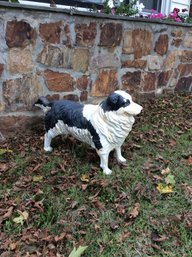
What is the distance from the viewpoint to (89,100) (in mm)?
4277

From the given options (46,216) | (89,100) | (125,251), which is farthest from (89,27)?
(125,251)

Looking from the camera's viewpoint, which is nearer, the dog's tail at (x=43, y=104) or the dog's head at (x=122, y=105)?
the dog's head at (x=122, y=105)

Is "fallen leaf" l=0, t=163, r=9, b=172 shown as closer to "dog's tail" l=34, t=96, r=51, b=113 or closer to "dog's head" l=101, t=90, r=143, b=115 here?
"dog's tail" l=34, t=96, r=51, b=113

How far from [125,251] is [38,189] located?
2.97 feet

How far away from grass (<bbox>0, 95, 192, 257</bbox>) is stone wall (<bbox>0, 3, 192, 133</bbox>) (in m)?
0.54

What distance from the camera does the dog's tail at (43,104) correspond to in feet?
11.7

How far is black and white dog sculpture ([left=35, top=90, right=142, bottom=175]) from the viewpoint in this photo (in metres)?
2.85

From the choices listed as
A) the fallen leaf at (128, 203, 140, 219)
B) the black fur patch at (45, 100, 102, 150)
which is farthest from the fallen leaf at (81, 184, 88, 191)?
the fallen leaf at (128, 203, 140, 219)

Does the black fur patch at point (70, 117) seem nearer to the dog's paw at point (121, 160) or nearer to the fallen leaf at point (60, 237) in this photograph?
the dog's paw at point (121, 160)

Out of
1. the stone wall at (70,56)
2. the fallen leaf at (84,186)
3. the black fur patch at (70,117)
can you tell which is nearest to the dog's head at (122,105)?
the black fur patch at (70,117)

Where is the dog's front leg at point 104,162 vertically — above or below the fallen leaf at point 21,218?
above

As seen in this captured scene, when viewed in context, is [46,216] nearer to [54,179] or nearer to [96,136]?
[54,179]

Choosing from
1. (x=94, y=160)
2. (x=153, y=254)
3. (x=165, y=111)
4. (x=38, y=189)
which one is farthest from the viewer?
(x=165, y=111)

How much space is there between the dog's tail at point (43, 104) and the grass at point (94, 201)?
1.13ft
